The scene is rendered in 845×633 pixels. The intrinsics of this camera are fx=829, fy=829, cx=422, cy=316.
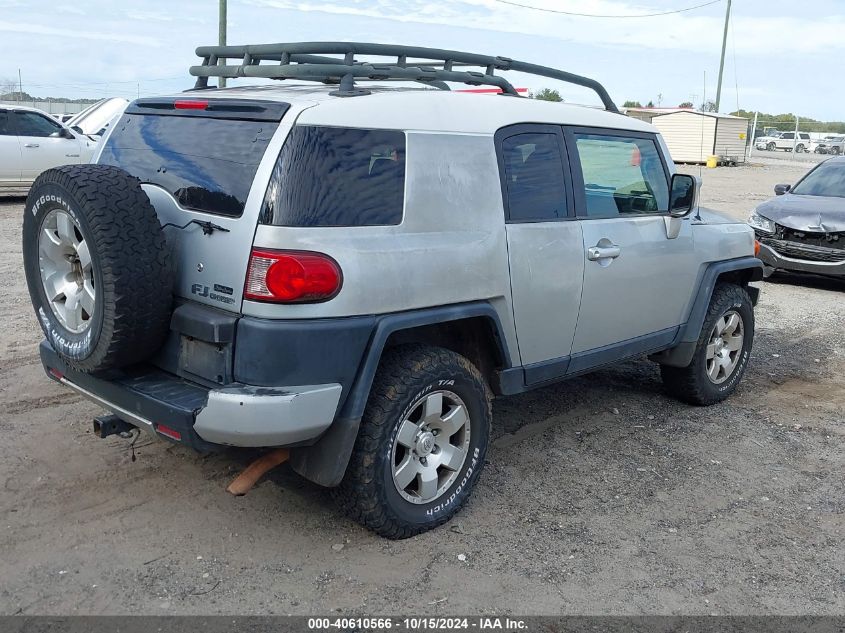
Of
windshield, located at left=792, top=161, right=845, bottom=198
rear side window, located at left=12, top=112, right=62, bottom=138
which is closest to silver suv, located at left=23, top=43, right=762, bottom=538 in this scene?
windshield, located at left=792, top=161, right=845, bottom=198

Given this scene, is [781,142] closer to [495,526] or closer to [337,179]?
[495,526]

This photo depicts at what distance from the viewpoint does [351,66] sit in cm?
375

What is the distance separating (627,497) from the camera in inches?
165

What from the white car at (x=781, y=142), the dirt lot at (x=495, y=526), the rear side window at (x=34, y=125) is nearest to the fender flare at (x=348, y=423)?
the dirt lot at (x=495, y=526)

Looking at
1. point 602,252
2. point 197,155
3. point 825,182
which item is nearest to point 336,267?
point 197,155

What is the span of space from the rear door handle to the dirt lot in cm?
115

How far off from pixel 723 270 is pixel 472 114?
7.69 ft

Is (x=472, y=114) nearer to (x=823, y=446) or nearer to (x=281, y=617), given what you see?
(x=281, y=617)

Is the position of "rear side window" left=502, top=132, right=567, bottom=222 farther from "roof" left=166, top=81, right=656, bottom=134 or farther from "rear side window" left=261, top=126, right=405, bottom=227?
"rear side window" left=261, top=126, right=405, bottom=227

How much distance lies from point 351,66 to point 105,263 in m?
1.43

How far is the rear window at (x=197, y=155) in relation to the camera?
3.31 meters

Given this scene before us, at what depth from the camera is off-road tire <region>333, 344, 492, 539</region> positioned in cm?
342

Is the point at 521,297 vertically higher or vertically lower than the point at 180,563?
higher

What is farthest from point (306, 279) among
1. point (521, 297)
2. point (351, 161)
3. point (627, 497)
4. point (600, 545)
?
point (627, 497)
